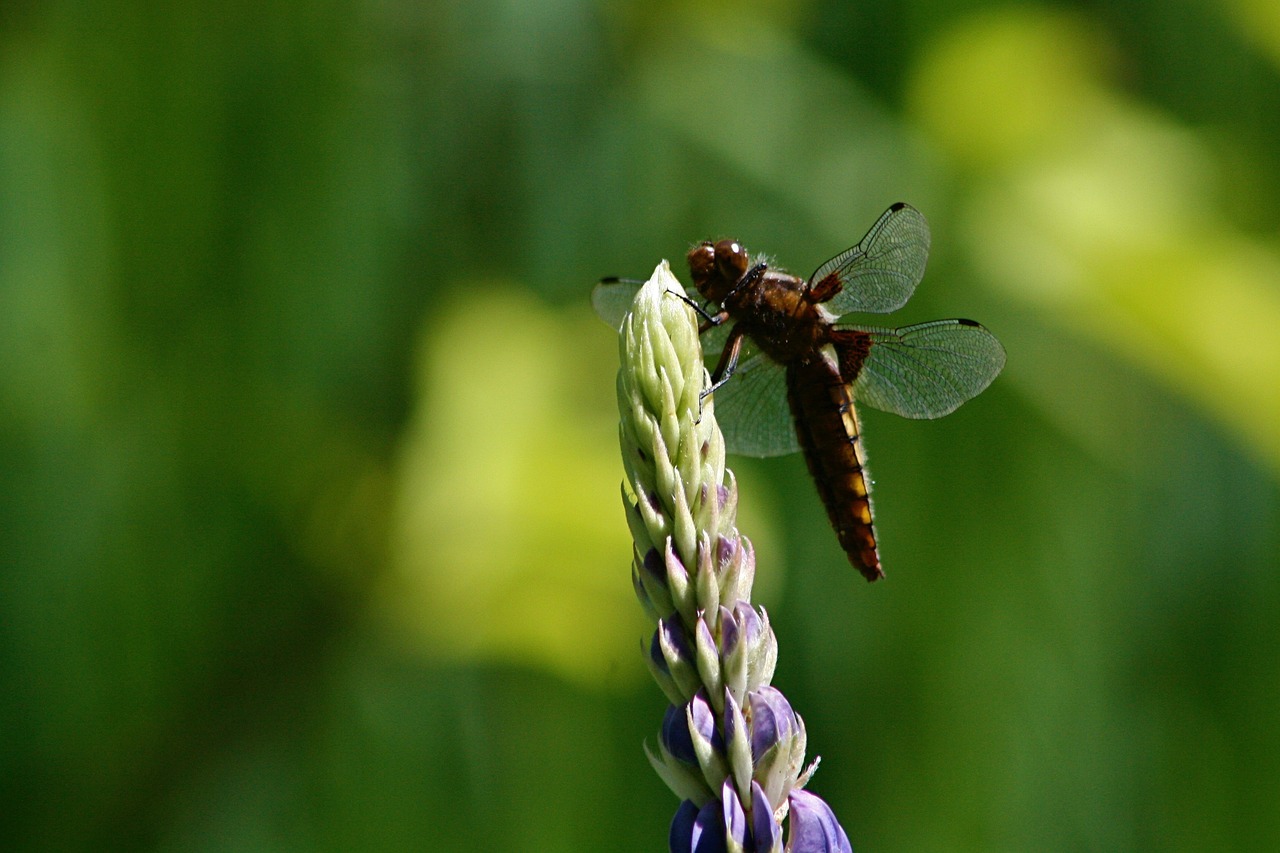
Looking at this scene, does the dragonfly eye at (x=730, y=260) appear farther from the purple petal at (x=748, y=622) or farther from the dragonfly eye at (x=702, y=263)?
the purple petal at (x=748, y=622)

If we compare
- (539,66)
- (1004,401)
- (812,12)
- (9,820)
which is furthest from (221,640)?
(812,12)

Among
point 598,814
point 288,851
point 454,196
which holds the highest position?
point 454,196

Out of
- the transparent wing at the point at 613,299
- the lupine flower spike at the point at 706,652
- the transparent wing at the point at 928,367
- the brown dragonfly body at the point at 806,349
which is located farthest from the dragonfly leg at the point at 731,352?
the lupine flower spike at the point at 706,652

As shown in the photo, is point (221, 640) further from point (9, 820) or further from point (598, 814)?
point (598, 814)

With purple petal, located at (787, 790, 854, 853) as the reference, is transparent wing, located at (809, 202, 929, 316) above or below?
above

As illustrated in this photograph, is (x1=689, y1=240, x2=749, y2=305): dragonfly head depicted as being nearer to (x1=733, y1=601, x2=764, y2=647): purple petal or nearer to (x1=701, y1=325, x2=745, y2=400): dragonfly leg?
(x1=701, y1=325, x2=745, y2=400): dragonfly leg

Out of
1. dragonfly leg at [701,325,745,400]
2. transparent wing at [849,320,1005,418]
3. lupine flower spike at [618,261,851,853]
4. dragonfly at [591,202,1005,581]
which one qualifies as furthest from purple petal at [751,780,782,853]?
transparent wing at [849,320,1005,418]

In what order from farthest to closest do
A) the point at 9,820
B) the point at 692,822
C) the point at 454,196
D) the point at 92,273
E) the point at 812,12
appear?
the point at 812,12, the point at 454,196, the point at 92,273, the point at 9,820, the point at 692,822
